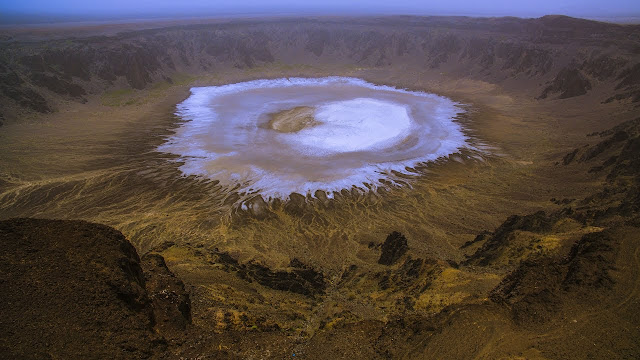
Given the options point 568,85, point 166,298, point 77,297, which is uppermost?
point 568,85

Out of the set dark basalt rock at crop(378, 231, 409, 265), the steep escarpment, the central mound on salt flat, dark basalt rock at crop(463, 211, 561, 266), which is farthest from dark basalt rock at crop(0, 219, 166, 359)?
the steep escarpment

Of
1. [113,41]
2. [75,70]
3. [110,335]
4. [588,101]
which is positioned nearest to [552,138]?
[588,101]

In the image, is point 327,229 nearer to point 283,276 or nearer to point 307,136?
point 283,276

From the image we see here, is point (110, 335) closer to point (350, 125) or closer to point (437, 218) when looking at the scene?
point (437, 218)

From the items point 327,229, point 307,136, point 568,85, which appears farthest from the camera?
point 568,85

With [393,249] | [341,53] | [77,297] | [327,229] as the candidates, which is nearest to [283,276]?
[393,249]

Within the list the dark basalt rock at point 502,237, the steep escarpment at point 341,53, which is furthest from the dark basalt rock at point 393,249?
the steep escarpment at point 341,53

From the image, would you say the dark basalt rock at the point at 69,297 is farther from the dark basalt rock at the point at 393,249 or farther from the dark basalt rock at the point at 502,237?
the dark basalt rock at the point at 502,237
